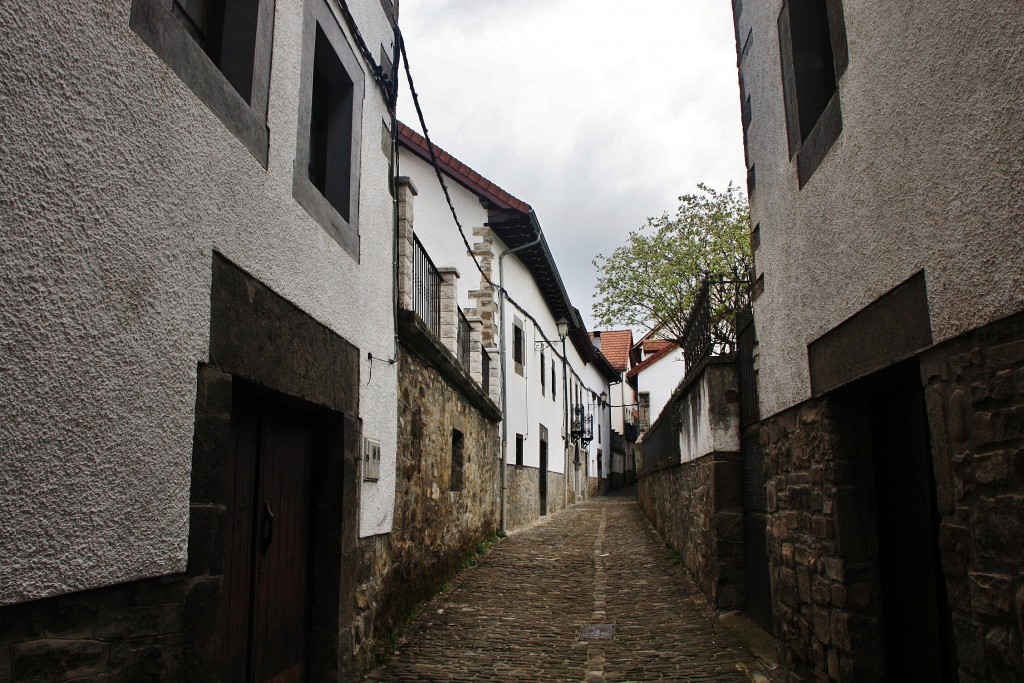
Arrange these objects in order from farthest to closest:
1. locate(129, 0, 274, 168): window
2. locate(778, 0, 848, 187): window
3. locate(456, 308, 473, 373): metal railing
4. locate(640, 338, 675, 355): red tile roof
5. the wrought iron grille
Answer: locate(640, 338, 675, 355): red tile roof → locate(456, 308, 473, 373): metal railing → the wrought iron grille → locate(778, 0, 848, 187): window → locate(129, 0, 274, 168): window

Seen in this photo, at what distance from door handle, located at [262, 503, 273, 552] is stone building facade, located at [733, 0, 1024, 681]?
2905mm

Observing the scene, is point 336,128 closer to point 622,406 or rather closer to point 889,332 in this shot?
point 889,332

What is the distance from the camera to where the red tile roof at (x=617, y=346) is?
4306 centimetres

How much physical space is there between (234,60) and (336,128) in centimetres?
157

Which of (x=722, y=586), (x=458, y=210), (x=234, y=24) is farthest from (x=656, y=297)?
(x=234, y=24)

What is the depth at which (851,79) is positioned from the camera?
3.60 meters

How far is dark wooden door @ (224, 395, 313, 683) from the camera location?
12.5 feet

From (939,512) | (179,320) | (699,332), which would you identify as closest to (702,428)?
(699,332)

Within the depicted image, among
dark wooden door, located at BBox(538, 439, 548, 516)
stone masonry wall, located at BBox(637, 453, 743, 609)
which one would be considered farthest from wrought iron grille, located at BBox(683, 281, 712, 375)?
dark wooden door, located at BBox(538, 439, 548, 516)

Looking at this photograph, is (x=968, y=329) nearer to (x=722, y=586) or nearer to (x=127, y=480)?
(x=127, y=480)

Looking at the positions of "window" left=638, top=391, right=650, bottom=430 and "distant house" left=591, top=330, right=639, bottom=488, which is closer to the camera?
"window" left=638, top=391, right=650, bottom=430

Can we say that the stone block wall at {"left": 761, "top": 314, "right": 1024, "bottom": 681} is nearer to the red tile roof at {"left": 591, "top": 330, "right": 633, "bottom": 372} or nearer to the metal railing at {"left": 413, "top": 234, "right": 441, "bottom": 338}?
the metal railing at {"left": 413, "top": 234, "right": 441, "bottom": 338}

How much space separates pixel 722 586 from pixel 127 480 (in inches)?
224

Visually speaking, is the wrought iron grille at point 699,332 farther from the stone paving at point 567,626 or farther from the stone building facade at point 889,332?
the stone paving at point 567,626
